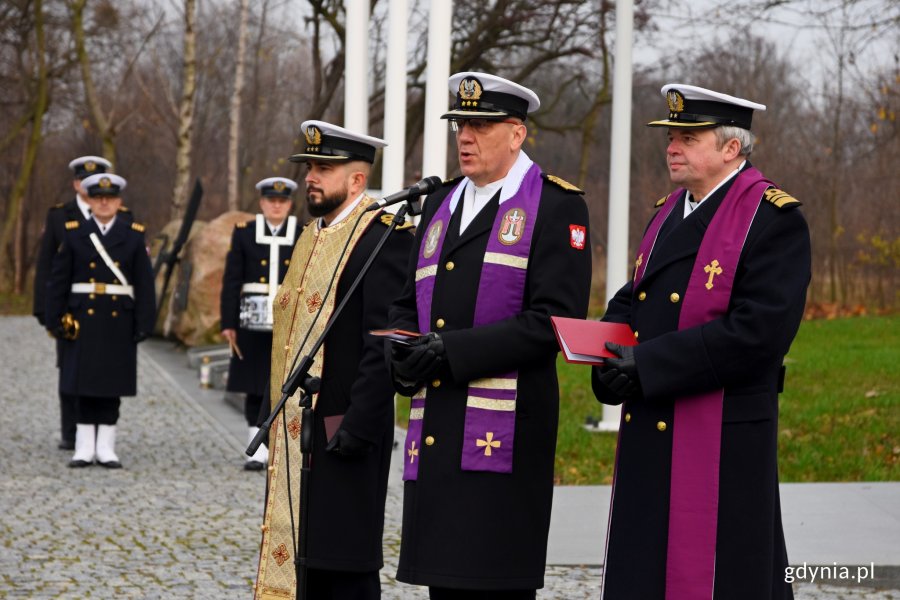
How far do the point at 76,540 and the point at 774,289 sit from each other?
196 inches

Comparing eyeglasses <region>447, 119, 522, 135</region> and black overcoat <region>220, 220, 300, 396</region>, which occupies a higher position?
eyeglasses <region>447, 119, 522, 135</region>

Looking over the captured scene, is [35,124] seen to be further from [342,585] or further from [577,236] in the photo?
[577,236]

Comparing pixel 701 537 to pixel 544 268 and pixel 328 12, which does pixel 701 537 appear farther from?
pixel 328 12

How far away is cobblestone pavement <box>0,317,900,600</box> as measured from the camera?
22.1 ft

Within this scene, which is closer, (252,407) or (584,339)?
(584,339)

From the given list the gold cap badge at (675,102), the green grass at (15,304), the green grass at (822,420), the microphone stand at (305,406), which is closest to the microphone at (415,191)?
the microphone stand at (305,406)

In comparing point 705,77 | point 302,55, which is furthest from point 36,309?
point 302,55

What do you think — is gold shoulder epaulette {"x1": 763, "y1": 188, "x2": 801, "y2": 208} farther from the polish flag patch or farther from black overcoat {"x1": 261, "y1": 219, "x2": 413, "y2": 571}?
black overcoat {"x1": 261, "y1": 219, "x2": 413, "y2": 571}

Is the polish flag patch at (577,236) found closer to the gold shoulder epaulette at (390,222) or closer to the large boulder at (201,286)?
the gold shoulder epaulette at (390,222)

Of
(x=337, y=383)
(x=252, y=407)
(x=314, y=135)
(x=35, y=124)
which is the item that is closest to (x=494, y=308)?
(x=337, y=383)

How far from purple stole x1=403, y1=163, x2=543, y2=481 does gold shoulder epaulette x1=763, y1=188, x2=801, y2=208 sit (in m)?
0.73

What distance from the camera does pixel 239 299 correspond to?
443 inches

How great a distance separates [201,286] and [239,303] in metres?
9.10

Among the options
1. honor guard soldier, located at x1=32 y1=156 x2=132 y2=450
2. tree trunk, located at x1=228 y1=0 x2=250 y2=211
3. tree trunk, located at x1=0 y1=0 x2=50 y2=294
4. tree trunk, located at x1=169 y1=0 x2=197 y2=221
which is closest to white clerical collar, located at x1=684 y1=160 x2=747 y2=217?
honor guard soldier, located at x1=32 y1=156 x2=132 y2=450
